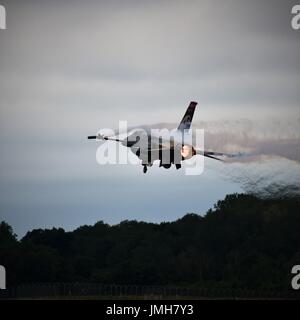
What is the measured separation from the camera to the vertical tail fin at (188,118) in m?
187

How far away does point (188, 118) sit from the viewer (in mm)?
187500

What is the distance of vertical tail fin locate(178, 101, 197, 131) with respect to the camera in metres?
187
